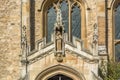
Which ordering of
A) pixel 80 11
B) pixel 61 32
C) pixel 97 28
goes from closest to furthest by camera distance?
pixel 61 32
pixel 97 28
pixel 80 11

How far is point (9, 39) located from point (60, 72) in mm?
4596

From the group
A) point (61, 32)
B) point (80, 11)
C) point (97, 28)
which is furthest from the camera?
point (80, 11)

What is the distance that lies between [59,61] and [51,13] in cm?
499

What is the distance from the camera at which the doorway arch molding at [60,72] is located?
72.7ft

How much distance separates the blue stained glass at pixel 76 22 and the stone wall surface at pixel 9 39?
9.34ft

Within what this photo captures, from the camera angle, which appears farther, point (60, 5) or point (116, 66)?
point (60, 5)

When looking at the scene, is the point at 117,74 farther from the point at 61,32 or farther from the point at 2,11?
the point at 2,11

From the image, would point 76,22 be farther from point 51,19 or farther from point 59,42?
point 59,42

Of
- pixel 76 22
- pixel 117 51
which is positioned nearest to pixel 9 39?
pixel 76 22

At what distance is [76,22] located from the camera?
86.5 ft

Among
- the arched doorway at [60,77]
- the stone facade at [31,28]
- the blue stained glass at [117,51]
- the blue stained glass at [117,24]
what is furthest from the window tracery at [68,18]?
the arched doorway at [60,77]

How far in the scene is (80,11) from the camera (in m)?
26.3

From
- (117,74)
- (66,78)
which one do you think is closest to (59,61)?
(66,78)

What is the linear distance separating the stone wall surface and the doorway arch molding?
3.25m
